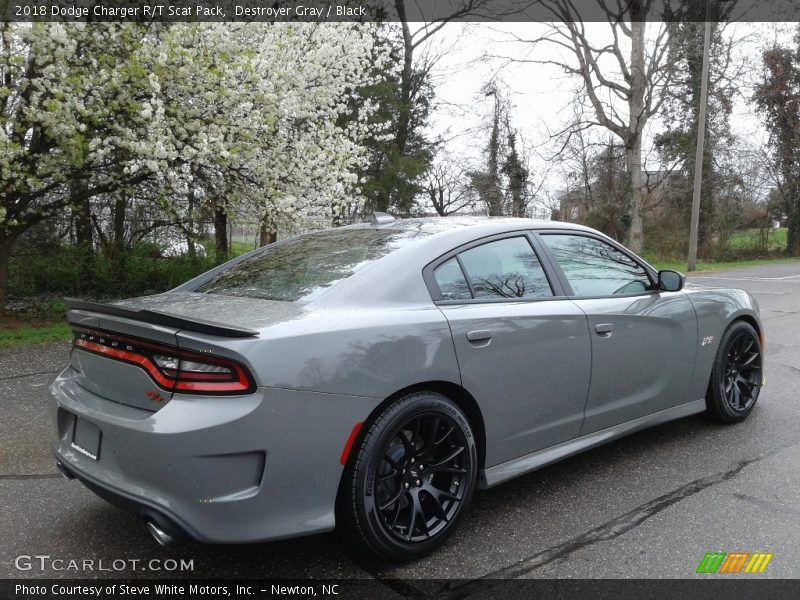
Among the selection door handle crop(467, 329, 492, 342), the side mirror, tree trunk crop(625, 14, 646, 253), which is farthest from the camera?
tree trunk crop(625, 14, 646, 253)

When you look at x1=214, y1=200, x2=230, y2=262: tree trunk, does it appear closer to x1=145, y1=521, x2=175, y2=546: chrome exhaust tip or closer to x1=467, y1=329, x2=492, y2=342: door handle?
x1=467, y1=329, x2=492, y2=342: door handle

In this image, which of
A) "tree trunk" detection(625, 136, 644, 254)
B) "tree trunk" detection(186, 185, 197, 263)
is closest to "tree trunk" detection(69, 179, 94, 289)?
"tree trunk" detection(186, 185, 197, 263)

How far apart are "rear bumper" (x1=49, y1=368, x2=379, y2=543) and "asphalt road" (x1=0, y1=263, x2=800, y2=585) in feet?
1.48

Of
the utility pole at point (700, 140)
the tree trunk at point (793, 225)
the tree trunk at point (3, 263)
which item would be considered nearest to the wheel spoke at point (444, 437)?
the tree trunk at point (3, 263)

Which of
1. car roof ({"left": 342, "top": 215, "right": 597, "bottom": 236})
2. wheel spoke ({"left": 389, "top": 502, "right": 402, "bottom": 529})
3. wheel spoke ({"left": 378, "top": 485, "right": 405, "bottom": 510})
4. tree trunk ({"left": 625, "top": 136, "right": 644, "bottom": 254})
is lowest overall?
wheel spoke ({"left": 389, "top": 502, "right": 402, "bottom": 529})

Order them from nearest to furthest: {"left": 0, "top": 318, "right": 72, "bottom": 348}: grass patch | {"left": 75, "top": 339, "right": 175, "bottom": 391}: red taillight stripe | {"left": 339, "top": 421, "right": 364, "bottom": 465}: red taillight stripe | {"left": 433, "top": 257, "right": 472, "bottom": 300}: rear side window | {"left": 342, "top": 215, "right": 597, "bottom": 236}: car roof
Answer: {"left": 75, "top": 339, "right": 175, "bottom": 391}: red taillight stripe, {"left": 339, "top": 421, "right": 364, "bottom": 465}: red taillight stripe, {"left": 433, "top": 257, "right": 472, "bottom": 300}: rear side window, {"left": 342, "top": 215, "right": 597, "bottom": 236}: car roof, {"left": 0, "top": 318, "right": 72, "bottom": 348}: grass patch

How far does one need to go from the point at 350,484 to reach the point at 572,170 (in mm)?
33161

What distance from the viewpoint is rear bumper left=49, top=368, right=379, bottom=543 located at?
7.56 ft

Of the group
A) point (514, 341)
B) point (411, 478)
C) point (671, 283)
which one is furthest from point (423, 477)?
point (671, 283)

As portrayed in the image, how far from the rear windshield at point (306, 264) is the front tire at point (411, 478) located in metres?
0.68

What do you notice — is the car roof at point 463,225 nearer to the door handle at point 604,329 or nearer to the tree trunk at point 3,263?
the door handle at point 604,329

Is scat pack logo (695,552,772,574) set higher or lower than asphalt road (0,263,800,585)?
lower

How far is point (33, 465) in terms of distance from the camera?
391 cm

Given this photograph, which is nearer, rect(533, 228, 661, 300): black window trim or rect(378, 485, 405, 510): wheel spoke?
rect(378, 485, 405, 510): wheel spoke
